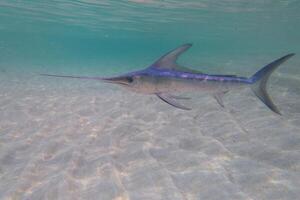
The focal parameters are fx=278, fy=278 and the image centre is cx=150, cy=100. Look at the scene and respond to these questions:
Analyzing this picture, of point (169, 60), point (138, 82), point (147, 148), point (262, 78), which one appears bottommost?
point (147, 148)

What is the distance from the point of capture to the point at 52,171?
5953 millimetres

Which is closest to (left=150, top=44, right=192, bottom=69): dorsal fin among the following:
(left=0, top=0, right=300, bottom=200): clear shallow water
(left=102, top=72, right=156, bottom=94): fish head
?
(left=102, top=72, right=156, bottom=94): fish head

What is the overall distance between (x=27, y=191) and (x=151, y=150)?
2783mm

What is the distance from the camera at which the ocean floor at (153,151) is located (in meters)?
5.04

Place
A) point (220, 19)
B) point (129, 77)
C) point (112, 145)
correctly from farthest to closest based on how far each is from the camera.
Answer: point (220, 19)
point (112, 145)
point (129, 77)

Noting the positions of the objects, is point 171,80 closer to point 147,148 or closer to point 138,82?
point 138,82

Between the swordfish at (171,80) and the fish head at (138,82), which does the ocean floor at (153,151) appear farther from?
the fish head at (138,82)

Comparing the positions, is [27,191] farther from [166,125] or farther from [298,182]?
[298,182]

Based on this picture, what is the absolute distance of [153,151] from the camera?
21.6 ft

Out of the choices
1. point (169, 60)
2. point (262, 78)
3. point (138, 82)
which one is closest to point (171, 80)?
point (169, 60)

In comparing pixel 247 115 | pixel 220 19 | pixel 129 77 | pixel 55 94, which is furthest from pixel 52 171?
pixel 220 19

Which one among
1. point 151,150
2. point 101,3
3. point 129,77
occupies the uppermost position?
point 101,3

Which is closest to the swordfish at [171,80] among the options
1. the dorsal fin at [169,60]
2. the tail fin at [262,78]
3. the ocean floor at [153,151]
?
the dorsal fin at [169,60]

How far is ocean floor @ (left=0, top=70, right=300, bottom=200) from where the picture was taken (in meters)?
5.04
